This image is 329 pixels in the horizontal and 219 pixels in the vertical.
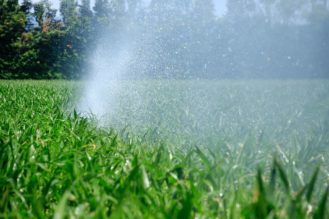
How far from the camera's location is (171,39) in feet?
64.2

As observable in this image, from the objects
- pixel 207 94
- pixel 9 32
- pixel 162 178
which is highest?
pixel 9 32

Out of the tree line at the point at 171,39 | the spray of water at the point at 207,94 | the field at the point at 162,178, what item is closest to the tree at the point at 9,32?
the tree line at the point at 171,39

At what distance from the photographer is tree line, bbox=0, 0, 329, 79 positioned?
5.49m

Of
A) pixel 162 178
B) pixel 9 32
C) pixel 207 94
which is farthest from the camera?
pixel 9 32

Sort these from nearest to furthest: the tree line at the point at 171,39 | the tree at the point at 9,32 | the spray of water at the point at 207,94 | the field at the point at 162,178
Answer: the field at the point at 162,178
the spray of water at the point at 207,94
the tree line at the point at 171,39
the tree at the point at 9,32

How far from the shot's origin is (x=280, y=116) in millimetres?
3477

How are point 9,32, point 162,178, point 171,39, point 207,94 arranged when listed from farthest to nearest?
point 9,32 < point 171,39 < point 207,94 < point 162,178

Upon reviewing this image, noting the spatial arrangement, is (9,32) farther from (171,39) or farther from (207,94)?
(207,94)

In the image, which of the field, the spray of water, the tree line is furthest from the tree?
the field

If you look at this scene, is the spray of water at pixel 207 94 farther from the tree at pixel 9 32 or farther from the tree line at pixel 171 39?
the tree at pixel 9 32

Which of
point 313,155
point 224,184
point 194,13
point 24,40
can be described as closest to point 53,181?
point 224,184

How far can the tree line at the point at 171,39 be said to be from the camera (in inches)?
216

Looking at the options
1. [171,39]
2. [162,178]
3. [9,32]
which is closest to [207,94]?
[162,178]

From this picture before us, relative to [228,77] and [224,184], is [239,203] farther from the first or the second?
[228,77]
